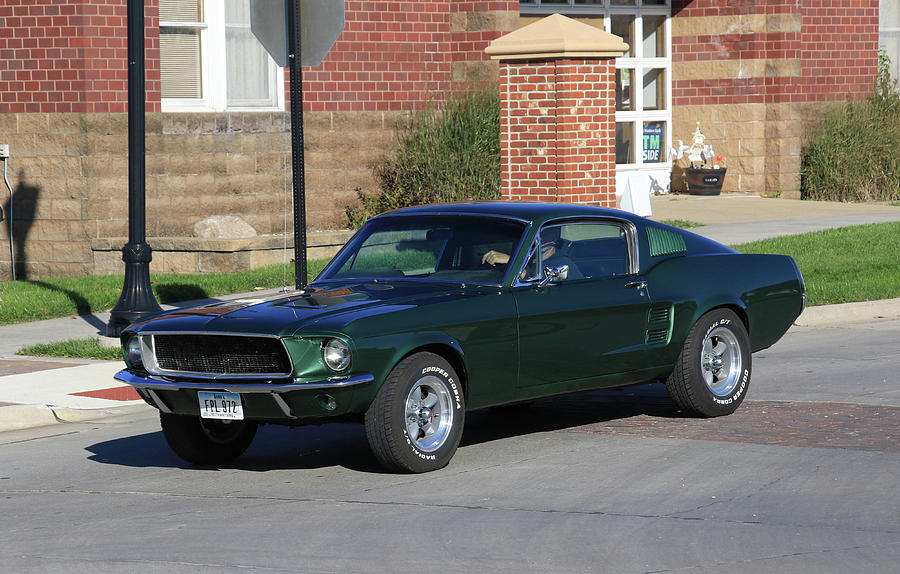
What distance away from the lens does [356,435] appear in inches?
377

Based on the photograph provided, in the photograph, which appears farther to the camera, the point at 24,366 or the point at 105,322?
the point at 105,322

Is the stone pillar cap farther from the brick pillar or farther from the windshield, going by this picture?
the windshield

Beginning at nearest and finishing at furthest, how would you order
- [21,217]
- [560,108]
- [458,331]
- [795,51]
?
[458,331]
[560,108]
[21,217]
[795,51]

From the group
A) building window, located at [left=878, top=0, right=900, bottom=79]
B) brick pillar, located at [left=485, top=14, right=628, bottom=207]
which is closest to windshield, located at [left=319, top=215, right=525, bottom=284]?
brick pillar, located at [left=485, top=14, right=628, bottom=207]

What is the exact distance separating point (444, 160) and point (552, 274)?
12472mm

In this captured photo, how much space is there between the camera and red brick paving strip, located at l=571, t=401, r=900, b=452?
8.87 m

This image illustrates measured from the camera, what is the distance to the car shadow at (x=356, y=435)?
8.77 meters

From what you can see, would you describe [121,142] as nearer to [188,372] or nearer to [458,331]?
[188,372]

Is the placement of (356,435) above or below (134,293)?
below

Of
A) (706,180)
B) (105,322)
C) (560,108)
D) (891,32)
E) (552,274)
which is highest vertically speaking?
(891,32)

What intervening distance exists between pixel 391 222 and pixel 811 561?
406 cm

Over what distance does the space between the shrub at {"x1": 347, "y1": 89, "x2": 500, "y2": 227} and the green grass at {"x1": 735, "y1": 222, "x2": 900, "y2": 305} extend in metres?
4.34

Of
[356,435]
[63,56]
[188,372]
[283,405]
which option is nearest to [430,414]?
[283,405]

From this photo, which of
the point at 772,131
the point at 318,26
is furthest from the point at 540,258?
the point at 772,131
